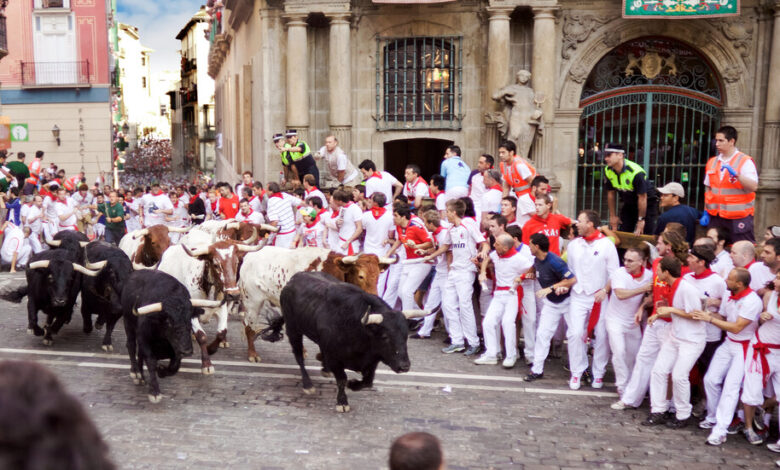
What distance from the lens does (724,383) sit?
7152 millimetres

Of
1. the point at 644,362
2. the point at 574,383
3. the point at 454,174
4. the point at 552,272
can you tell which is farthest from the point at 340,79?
the point at 644,362

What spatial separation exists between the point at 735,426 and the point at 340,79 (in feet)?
40.3

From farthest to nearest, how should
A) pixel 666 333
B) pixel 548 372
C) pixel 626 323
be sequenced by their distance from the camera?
pixel 548 372, pixel 626 323, pixel 666 333

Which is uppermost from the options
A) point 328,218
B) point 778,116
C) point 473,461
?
point 778,116

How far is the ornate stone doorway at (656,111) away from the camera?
1767 cm

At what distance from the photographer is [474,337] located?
33.2 feet

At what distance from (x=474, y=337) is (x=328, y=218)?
3.37 meters

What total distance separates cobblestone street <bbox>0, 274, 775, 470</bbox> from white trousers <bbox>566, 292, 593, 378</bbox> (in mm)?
292

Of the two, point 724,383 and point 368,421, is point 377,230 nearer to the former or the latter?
point 368,421

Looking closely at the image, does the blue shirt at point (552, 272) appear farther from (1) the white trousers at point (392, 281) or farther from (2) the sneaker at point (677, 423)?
(1) the white trousers at point (392, 281)

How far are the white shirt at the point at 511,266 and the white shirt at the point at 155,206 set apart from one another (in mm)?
10633

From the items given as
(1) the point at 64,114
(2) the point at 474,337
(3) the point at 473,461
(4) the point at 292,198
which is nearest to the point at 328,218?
(4) the point at 292,198

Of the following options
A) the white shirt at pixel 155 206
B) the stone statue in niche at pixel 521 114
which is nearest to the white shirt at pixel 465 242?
the stone statue in niche at pixel 521 114

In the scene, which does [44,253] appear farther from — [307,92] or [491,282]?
[307,92]
